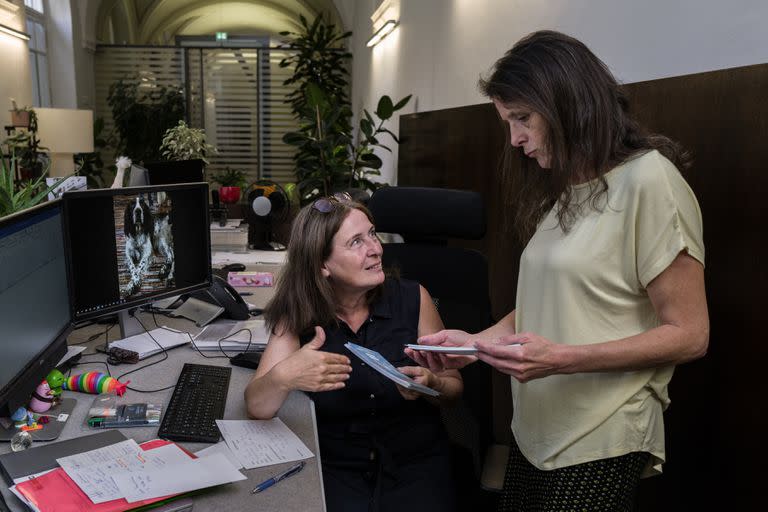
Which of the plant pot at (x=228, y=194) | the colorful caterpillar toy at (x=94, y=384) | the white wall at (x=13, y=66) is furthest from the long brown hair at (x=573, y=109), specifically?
the white wall at (x=13, y=66)

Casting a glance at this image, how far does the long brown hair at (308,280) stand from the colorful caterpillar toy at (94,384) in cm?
41

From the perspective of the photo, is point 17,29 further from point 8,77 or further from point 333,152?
point 333,152

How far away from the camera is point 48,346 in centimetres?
158

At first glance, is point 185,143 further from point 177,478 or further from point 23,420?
point 177,478

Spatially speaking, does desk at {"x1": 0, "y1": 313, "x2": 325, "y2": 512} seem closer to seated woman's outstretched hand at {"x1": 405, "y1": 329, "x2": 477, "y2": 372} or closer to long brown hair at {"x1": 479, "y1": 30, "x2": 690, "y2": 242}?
seated woman's outstretched hand at {"x1": 405, "y1": 329, "x2": 477, "y2": 372}

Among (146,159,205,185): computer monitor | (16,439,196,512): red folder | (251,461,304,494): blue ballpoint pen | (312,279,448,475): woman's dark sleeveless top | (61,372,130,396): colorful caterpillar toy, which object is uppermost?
(146,159,205,185): computer monitor

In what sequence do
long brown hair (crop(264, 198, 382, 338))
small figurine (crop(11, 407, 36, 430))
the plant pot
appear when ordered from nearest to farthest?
1. small figurine (crop(11, 407, 36, 430))
2. long brown hair (crop(264, 198, 382, 338))
3. the plant pot

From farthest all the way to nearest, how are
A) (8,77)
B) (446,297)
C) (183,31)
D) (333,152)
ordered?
(183,31)
(8,77)
(333,152)
(446,297)

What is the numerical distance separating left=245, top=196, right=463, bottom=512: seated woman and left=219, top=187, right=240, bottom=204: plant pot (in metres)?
3.02

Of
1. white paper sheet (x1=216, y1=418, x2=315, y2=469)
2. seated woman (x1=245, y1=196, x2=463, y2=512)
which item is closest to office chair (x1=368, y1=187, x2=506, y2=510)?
seated woman (x1=245, y1=196, x2=463, y2=512)

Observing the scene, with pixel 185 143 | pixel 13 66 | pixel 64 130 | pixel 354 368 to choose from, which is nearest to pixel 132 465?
pixel 354 368

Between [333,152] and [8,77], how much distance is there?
381 centimetres

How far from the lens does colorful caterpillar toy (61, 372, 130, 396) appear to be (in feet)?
5.56

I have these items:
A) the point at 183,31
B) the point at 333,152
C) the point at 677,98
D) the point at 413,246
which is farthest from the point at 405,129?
the point at 183,31
